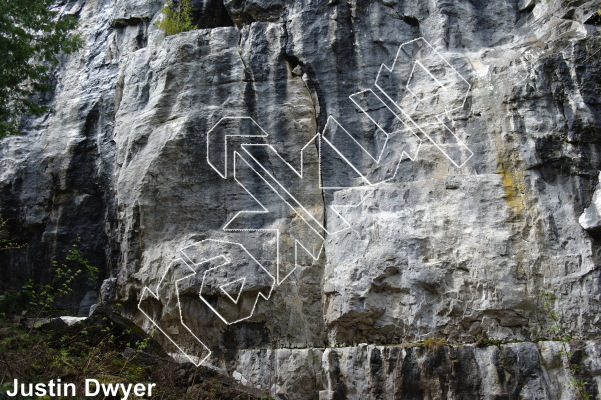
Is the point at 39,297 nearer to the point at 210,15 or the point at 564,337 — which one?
the point at 210,15

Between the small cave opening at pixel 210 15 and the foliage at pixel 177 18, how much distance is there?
135 millimetres

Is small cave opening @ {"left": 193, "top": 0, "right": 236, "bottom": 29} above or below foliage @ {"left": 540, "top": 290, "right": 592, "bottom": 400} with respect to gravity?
above

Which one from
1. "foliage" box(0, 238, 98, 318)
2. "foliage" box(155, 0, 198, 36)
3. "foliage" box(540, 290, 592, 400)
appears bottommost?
"foliage" box(540, 290, 592, 400)

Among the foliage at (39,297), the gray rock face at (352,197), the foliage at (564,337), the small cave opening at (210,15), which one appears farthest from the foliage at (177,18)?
the foliage at (564,337)

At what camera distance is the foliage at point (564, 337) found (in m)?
6.43

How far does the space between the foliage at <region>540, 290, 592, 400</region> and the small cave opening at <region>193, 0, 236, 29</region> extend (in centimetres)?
722

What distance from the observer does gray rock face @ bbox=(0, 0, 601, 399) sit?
23.7 feet

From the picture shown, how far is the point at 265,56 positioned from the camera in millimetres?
9602

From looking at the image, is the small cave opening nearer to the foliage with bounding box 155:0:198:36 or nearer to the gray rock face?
the foliage with bounding box 155:0:198:36

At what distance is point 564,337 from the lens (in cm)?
682

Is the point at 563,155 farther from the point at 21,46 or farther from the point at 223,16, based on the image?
the point at 21,46

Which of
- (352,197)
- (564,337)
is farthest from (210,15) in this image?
(564,337)

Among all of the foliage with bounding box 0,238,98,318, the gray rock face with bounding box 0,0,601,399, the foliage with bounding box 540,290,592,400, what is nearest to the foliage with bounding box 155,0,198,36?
the gray rock face with bounding box 0,0,601,399

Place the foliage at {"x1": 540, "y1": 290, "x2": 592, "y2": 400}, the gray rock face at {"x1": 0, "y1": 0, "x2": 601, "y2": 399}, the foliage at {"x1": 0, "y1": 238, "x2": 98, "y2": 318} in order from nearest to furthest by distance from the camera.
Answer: the foliage at {"x1": 540, "y1": 290, "x2": 592, "y2": 400}
the gray rock face at {"x1": 0, "y1": 0, "x2": 601, "y2": 399}
the foliage at {"x1": 0, "y1": 238, "x2": 98, "y2": 318}
